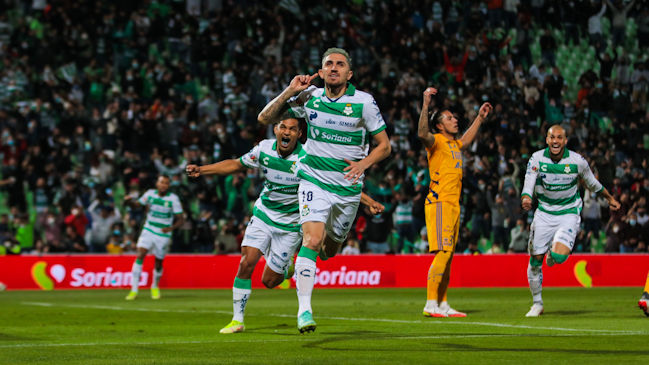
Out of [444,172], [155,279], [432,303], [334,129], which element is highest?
[334,129]

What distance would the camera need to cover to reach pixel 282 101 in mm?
9867

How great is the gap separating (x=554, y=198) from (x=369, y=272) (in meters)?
11.9

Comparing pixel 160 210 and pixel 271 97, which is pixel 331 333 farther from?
pixel 271 97

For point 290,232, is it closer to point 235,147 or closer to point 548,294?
point 548,294

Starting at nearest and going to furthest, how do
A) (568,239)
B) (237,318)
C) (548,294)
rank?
(237,318), (568,239), (548,294)

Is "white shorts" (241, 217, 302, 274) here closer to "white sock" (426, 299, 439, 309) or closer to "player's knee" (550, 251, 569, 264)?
"white sock" (426, 299, 439, 309)

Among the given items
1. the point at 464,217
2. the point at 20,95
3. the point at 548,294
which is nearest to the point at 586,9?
the point at 464,217

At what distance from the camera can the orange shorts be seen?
13531mm

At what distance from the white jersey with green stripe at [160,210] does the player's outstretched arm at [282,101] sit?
11.9 m

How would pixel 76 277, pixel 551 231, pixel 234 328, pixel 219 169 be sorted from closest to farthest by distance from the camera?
1. pixel 234 328
2. pixel 219 169
3. pixel 551 231
4. pixel 76 277

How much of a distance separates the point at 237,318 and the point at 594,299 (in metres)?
9.39

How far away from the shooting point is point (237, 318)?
11398 millimetres

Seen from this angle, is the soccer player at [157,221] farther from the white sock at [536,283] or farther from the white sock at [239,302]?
the white sock at [239,302]

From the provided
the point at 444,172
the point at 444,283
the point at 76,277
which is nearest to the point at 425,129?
the point at 444,172
